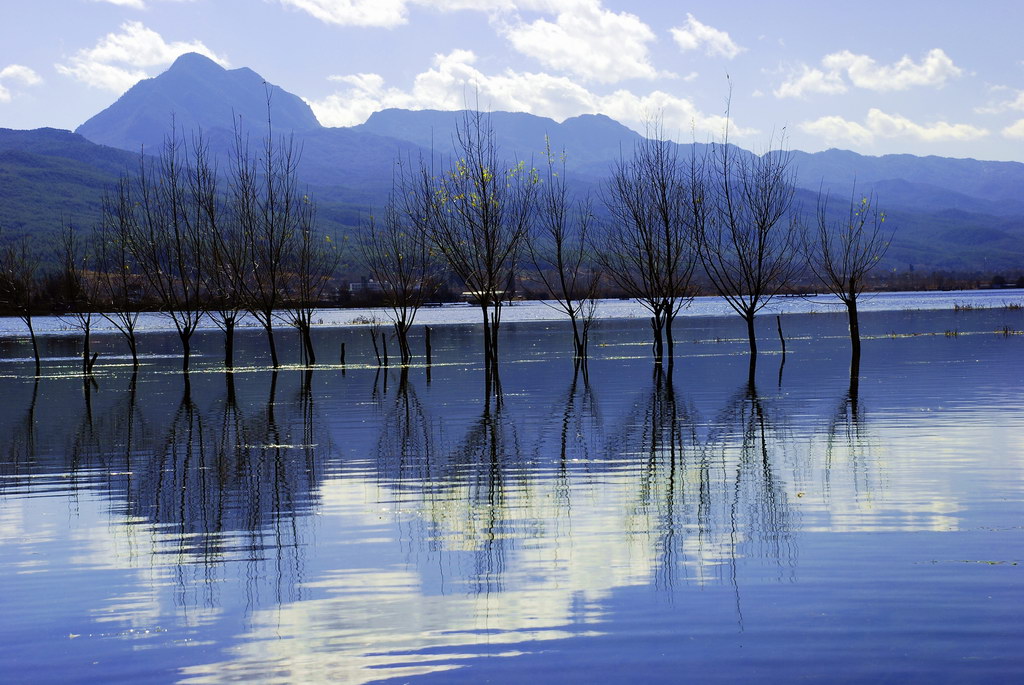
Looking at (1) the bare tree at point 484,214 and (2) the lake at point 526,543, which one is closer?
(2) the lake at point 526,543

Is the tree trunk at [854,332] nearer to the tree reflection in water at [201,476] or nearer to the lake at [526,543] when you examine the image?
the lake at [526,543]

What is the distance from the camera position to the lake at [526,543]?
7.85 metres

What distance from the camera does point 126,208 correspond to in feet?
174

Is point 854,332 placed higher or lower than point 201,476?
higher

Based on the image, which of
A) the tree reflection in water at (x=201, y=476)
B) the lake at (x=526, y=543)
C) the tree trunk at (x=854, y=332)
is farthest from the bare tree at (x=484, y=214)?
the tree trunk at (x=854, y=332)

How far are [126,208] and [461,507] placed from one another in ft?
145

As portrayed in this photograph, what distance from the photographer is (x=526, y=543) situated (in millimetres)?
11555

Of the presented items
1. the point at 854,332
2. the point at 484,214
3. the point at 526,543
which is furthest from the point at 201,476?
the point at 854,332

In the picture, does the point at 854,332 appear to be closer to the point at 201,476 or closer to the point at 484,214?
the point at 484,214

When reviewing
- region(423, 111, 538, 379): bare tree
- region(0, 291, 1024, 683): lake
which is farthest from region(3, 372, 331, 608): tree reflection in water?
region(423, 111, 538, 379): bare tree

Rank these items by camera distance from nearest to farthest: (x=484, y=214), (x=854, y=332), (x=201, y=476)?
(x=201, y=476), (x=484, y=214), (x=854, y=332)

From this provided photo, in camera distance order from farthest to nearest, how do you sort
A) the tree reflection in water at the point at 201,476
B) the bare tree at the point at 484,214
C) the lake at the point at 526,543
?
the bare tree at the point at 484,214 < the tree reflection in water at the point at 201,476 < the lake at the point at 526,543

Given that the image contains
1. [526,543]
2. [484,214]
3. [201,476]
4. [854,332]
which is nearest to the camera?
[526,543]

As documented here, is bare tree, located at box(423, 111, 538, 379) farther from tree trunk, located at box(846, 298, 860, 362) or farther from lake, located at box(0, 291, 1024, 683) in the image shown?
tree trunk, located at box(846, 298, 860, 362)
